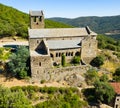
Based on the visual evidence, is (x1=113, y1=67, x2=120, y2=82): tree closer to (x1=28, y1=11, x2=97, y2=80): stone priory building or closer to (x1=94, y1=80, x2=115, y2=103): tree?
(x1=94, y1=80, x2=115, y2=103): tree

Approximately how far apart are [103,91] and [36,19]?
32.8m

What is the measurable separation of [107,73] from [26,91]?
27051 millimetres

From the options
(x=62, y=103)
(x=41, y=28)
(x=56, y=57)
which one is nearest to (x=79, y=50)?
(x=56, y=57)

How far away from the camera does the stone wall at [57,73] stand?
59.3 m

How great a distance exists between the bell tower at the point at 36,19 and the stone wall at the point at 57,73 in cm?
2017

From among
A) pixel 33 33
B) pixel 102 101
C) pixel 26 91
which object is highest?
pixel 33 33

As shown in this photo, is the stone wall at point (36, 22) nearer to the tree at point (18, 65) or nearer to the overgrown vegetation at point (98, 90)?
the tree at point (18, 65)

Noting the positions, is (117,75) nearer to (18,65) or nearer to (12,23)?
(18,65)

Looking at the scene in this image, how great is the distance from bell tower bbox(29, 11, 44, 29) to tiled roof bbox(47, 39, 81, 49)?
366 inches

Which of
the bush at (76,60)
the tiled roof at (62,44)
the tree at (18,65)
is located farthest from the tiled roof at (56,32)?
the tree at (18,65)

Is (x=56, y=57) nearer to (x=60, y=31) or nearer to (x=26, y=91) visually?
(x=60, y=31)

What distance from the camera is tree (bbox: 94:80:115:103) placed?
186ft

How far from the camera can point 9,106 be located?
47.1m

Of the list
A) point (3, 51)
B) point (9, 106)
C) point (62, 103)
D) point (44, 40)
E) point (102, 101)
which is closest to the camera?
point (9, 106)
